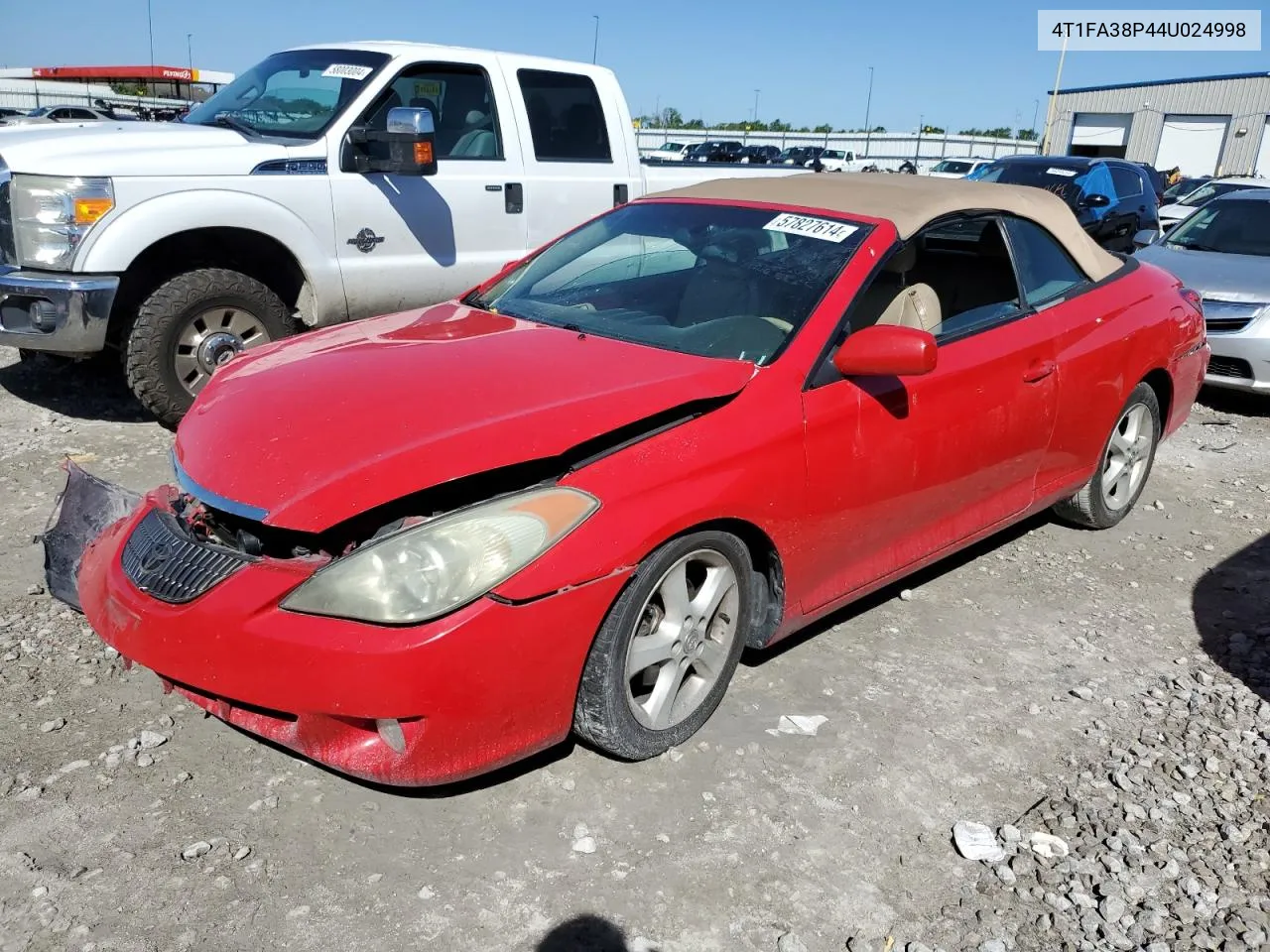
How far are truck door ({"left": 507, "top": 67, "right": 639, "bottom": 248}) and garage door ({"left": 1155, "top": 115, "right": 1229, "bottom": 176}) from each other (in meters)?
45.5

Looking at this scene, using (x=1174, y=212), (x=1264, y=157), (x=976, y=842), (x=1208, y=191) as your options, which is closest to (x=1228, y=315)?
(x=976, y=842)

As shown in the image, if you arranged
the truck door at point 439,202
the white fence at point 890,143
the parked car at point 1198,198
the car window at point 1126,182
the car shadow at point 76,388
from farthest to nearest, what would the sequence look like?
the white fence at point 890,143 < the parked car at point 1198,198 < the car window at point 1126,182 < the car shadow at point 76,388 < the truck door at point 439,202

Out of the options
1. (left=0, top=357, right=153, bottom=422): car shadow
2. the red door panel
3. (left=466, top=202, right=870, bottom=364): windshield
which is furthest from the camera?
(left=0, top=357, right=153, bottom=422): car shadow

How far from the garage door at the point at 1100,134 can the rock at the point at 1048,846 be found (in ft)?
167

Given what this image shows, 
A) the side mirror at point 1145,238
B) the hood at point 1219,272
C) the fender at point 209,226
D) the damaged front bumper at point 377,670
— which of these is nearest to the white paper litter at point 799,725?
the damaged front bumper at point 377,670

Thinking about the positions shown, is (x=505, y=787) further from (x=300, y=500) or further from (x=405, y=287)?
(x=405, y=287)

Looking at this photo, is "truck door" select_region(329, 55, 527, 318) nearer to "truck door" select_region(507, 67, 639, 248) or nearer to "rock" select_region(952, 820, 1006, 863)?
"truck door" select_region(507, 67, 639, 248)

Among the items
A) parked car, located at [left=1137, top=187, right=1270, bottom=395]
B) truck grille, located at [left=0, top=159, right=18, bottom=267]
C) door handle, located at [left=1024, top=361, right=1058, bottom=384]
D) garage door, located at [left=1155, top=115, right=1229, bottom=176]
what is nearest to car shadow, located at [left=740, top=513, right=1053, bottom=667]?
door handle, located at [left=1024, top=361, right=1058, bottom=384]

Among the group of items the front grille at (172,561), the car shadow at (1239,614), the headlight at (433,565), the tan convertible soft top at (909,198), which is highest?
the tan convertible soft top at (909,198)

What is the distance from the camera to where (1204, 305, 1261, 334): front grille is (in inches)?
285

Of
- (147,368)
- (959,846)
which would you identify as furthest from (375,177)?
(959,846)

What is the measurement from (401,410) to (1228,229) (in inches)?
333

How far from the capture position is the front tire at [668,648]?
265 cm

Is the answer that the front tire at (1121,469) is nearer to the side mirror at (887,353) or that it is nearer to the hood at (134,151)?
the side mirror at (887,353)
